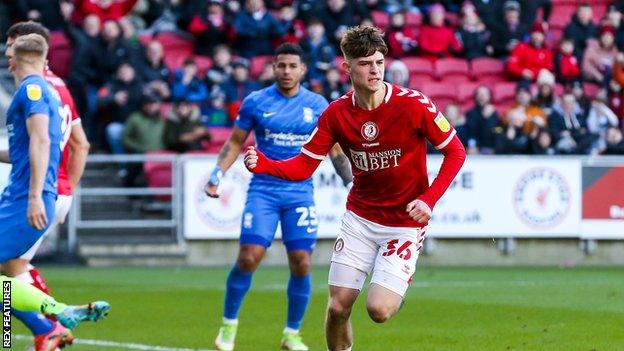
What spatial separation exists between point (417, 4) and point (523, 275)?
867 centimetres

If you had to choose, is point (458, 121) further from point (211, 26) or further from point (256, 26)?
point (211, 26)

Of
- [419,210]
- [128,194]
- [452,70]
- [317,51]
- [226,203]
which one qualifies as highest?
[419,210]

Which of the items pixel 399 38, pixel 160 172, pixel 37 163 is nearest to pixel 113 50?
pixel 160 172

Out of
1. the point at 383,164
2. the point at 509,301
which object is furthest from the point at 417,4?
the point at 383,164

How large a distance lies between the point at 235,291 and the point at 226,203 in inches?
351

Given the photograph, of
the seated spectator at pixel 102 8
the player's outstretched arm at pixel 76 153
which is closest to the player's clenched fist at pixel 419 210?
the player's outstretched arm at pixel 76 153

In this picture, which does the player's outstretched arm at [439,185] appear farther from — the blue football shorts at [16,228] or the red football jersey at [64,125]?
the red football jersey at [64,125]

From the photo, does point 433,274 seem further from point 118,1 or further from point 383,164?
point 383,164

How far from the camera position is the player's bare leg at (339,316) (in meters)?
9.52

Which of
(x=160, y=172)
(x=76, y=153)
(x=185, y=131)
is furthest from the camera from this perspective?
(x=185, y=131)

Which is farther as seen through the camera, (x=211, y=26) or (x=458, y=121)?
(x=211, y=26)

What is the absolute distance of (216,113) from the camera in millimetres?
22953

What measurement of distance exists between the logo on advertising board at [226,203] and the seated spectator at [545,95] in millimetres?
5617

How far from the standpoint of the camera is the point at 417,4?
88.1 ft
